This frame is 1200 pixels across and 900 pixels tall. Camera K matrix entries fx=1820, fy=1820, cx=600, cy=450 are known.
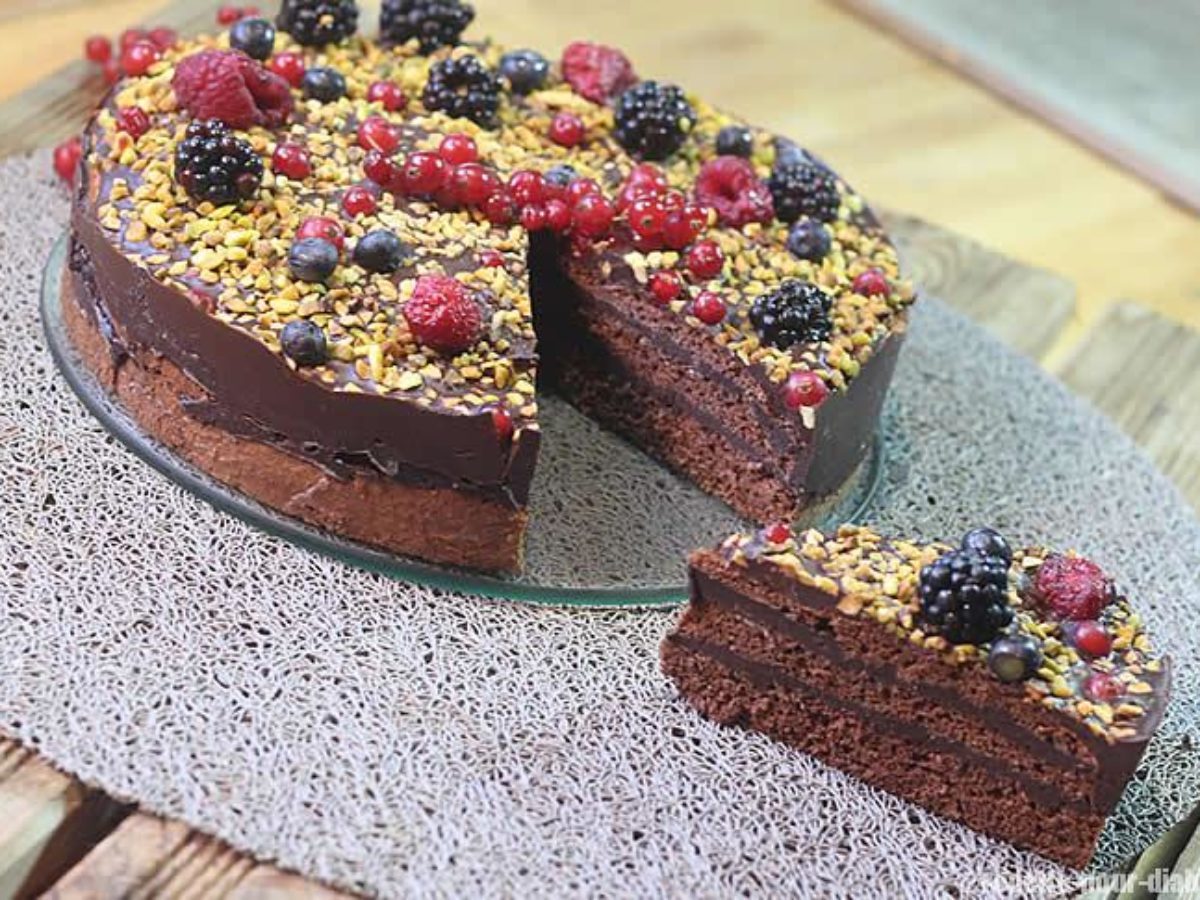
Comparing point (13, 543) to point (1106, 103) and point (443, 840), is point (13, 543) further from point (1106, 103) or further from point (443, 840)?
point (1106, 103)

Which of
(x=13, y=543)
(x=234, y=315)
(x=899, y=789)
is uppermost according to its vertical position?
(x=234, y=315)

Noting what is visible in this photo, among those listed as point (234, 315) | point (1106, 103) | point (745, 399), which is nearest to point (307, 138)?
point (234, 315)

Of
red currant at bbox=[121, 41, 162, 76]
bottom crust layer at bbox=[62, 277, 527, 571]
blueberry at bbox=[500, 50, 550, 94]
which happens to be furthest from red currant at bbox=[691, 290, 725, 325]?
red currant at bbox=[121, 41, 162, 76]

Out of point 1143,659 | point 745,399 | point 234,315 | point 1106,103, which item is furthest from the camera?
point 1106,103

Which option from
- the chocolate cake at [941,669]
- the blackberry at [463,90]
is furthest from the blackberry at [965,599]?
the blackberry at [463,90]

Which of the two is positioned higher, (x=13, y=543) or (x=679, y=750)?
(x=13, y=543)

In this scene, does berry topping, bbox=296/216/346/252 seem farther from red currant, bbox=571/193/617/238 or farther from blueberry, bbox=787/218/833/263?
blueberry, bbox=787/218/833/263

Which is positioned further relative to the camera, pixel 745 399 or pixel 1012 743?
pixel 745 399

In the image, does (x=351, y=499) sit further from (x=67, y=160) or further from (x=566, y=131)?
(x=67, y=160)
